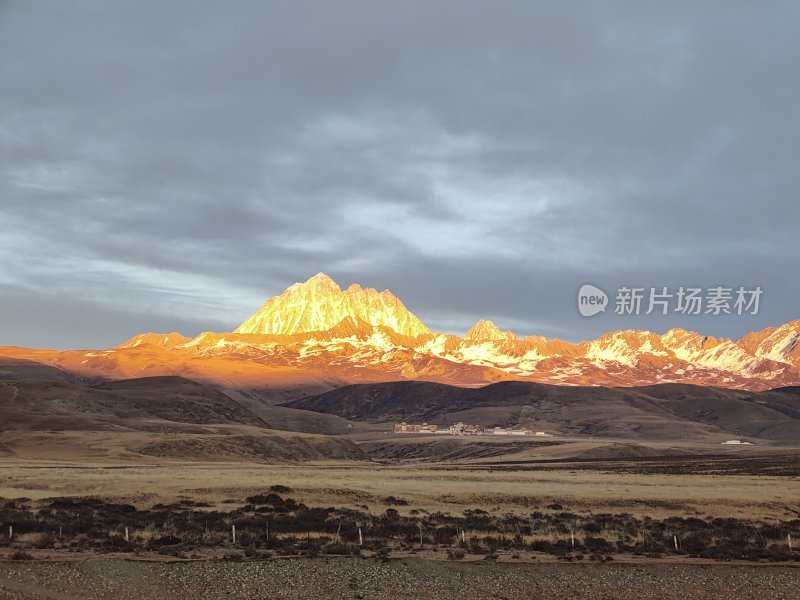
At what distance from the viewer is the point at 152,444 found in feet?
438

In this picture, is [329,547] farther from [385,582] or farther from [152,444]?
[152,444]

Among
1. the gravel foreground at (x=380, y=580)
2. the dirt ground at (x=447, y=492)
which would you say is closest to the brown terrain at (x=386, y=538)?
the gravel foreground at (x=380, y=580)

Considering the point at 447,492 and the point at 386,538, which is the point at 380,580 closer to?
the point at 386,538

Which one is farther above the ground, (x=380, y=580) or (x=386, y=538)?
(x=386, y=538)

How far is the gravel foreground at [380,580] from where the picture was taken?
3122cm

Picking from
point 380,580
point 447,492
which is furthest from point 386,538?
point 447,492

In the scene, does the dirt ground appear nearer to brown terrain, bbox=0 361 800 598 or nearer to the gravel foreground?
brown terrain, bbox=0 361 800 598

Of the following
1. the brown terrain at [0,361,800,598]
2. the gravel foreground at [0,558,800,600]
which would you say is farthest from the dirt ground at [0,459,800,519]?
the gravel foreground at [0,558,800,600]

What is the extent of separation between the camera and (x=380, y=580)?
33.6 metres

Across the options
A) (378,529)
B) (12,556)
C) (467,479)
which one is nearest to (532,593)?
(378,529)

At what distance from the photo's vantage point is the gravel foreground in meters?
31.2

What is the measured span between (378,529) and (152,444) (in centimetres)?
9732

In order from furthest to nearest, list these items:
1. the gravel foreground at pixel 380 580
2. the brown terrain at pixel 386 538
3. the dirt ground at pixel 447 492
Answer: the dirt ground at pixel 447 492, the brown terrain at pixel 386 538, the gravel foreground at pixel 380 580

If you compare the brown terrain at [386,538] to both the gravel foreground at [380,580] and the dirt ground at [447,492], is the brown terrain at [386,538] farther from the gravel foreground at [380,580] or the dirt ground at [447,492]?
the dirt ground at [447,492]
